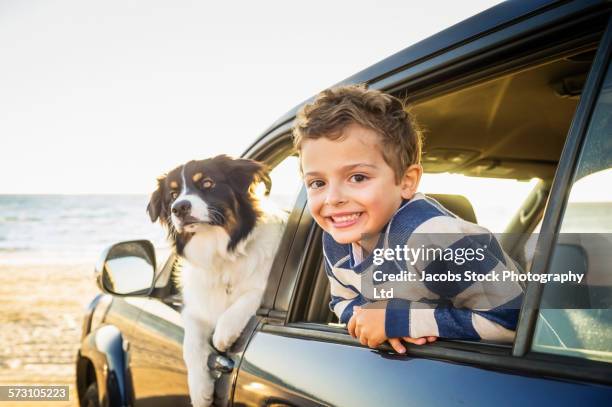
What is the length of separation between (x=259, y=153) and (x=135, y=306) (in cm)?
118

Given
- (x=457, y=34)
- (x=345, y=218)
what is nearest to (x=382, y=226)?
(x=345, y=218)

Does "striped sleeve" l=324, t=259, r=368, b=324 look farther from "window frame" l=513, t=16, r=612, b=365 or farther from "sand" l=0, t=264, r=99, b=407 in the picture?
"sand" l=0, t=264, r=99, b=407

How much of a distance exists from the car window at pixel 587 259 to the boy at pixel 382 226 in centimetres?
15

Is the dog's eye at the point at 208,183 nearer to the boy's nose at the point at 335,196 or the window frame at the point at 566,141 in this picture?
the window frame at the point at 566,141

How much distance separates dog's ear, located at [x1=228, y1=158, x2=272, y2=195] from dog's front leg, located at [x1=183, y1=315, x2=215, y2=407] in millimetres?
742

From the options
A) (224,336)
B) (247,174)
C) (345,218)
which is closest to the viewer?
(345,218)

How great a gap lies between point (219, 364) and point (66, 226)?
36023 millimetres

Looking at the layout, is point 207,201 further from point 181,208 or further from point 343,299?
point 343,299

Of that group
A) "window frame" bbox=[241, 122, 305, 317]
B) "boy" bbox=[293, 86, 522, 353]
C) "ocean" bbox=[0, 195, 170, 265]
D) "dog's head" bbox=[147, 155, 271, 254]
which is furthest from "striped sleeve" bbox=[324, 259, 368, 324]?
"ocean" bbox=[0, 195, 170, 265]

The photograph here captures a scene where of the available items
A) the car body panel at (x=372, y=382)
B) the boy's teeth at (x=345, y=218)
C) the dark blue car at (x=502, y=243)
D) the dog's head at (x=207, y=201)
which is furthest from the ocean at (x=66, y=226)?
the boy's teeth at (x=345, y=218)

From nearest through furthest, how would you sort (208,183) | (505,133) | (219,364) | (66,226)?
(219,364) < (505,133) < (208,183) < (66,226)

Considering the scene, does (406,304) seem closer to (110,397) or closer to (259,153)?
(259,153)

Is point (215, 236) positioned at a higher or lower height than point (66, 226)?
lower

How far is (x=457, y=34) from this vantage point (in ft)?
4.98
